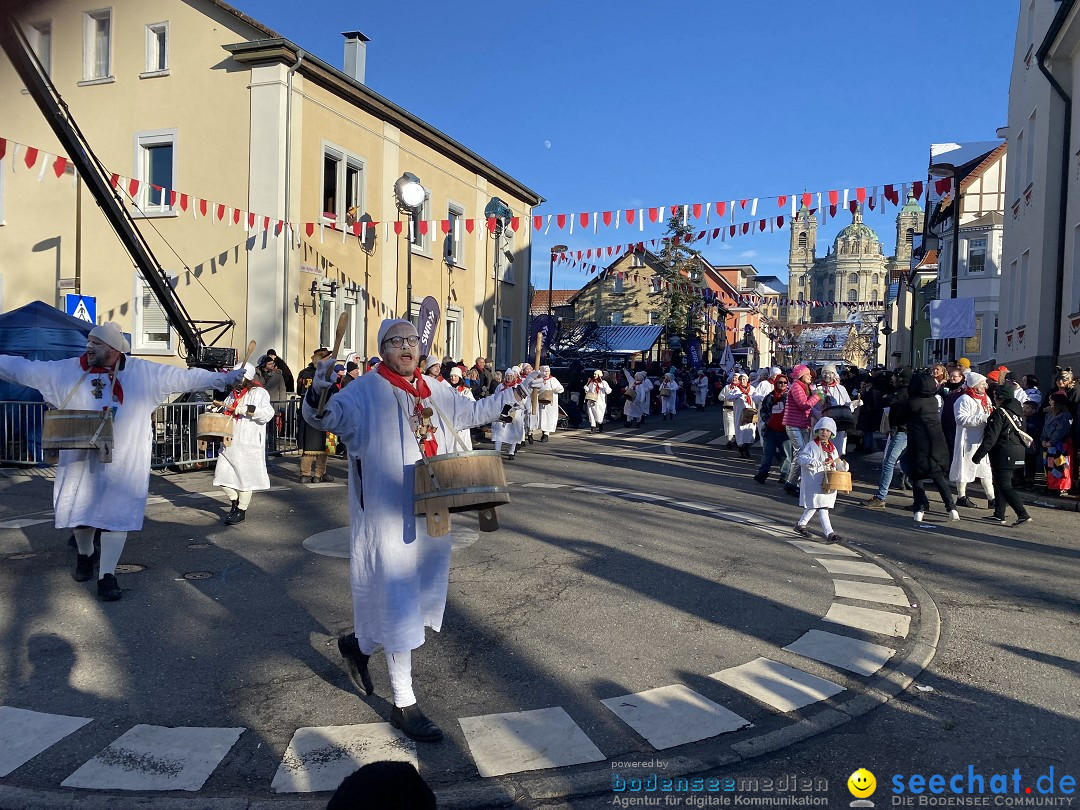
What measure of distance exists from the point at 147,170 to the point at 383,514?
1961 cm

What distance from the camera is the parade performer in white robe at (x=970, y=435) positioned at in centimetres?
1152

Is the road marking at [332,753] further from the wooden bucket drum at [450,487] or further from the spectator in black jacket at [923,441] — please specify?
the spectator in black jacket at [923,441]

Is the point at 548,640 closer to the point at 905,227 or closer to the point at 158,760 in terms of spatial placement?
the point at 158,760

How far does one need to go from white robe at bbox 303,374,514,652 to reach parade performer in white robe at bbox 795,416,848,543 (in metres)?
5.90

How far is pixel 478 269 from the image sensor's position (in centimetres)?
2941

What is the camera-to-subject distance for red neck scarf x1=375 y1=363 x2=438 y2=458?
4484mm

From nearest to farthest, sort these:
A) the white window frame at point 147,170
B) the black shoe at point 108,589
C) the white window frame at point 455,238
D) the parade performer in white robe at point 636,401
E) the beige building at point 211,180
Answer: the black shoe at point 108,589 → the beige building at point 211,180 → the white window frame at point 147,170 → the parade performer in white robe at point 636,401 → the white window frame at point 455,238

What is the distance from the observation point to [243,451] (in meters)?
9.39

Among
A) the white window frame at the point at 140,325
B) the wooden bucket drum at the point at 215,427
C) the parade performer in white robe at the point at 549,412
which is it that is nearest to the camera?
the wooden bucket drum at the point at 215,427

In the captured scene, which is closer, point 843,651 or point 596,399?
point 843,651

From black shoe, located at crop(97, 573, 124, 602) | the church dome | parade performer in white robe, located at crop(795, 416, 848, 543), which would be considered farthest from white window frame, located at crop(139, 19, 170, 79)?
the church dome

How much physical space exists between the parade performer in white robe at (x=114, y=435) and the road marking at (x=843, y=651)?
4408 mm

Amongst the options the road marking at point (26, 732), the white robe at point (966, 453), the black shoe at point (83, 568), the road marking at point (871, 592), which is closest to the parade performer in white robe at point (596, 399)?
the white robe at point (966, 453)

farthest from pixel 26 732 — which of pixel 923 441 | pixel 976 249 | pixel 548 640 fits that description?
pixel 976 249
